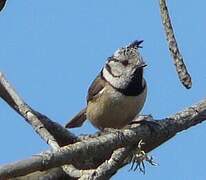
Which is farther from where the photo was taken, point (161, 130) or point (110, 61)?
point (110, 61)

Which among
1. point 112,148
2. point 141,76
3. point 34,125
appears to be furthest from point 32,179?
point 141,76

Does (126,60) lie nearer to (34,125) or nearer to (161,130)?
(161,130)

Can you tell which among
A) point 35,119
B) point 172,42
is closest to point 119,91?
point 35,119

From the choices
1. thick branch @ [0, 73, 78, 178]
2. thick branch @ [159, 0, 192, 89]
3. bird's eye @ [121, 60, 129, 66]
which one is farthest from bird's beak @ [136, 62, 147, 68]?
thick branch @ [159, 0, 192, 89]

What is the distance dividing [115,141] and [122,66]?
2.27m

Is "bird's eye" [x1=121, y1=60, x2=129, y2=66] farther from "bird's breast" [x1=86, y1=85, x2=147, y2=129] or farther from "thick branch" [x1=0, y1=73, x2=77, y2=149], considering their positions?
"thick branch" [x1=0, y1=73, x2=77, y2=149]

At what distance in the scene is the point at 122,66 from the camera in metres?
5.20

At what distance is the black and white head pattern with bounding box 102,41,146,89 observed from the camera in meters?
4.97

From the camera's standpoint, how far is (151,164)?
3301mm

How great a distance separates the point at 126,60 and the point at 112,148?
2.22 metres

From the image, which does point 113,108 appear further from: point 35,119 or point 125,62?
point 35,119

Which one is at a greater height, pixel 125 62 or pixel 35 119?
pixel 35 119

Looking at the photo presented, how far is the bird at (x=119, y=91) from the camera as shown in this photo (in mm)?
4867

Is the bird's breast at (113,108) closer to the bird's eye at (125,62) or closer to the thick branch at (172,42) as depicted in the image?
the bird's eye at (125,62)
